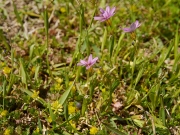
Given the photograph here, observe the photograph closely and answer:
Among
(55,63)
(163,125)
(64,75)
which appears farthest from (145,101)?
(55,63)

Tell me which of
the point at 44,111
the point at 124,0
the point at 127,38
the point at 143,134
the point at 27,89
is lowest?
the point at 143,134

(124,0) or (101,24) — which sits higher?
(124,0)

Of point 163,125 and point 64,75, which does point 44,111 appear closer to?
point 64,75

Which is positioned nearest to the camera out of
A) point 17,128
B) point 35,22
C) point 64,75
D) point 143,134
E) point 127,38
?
point 17,128

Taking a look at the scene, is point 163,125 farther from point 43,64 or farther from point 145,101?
point 43,64

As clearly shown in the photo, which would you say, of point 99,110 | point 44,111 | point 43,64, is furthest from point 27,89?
point 99,110

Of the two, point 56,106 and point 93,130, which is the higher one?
point 56,106

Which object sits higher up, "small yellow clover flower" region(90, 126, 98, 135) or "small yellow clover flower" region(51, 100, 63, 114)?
"small yellow clover flower" region(51, 100, 63, 114)

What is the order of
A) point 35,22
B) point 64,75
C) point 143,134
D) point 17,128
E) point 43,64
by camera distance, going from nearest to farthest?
point 17,128 < point 143,134 < point 64,75 < point 43,64 < point 35,22

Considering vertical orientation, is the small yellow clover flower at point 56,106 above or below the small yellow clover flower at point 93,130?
above

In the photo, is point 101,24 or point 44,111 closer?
point 44,111
